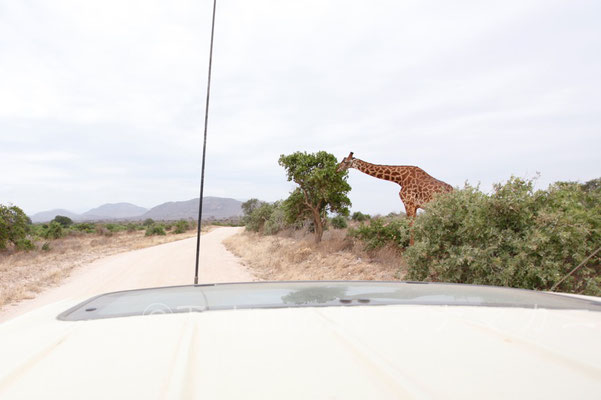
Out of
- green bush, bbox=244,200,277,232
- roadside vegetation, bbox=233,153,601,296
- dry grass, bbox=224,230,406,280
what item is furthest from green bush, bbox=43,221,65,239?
roadside vegetation, bbox=233,153,601,296

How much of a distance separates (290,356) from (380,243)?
1086cm

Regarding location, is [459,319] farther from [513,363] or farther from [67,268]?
[67,268]

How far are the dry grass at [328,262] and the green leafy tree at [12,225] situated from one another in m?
11.3

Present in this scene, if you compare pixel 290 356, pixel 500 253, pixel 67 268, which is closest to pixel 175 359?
pixel 290 356

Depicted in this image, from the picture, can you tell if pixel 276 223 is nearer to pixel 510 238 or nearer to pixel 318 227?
pixel 318 227

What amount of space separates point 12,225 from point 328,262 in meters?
15.8

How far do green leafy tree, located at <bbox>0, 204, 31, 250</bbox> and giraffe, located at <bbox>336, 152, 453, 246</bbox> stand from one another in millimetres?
16950

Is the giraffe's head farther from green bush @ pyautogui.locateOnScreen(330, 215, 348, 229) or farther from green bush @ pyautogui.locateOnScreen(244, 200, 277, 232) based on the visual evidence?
green bush @ pyautogui.locateOnScreen(244, 200, 277, 232)

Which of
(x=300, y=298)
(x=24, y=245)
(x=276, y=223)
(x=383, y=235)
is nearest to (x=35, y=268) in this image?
(x=24, y=245)

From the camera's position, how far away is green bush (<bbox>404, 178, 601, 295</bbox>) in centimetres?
595

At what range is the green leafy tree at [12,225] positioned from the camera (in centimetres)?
1691

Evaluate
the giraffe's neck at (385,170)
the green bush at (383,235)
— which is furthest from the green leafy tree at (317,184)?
the green bush at (383,235)

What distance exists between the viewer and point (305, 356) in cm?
119

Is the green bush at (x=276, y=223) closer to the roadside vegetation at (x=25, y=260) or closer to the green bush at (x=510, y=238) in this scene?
the roadside vegetation at (x=25, y=260)
